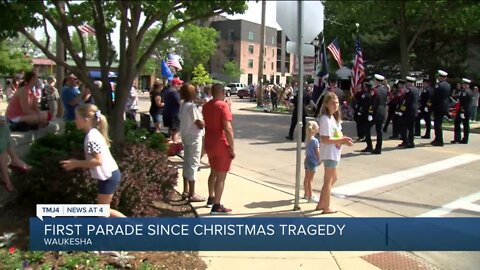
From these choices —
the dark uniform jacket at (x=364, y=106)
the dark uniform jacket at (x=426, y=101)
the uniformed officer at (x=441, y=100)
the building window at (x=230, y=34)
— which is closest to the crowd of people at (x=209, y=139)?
the dark uniform jacket at (x=364, y=106)

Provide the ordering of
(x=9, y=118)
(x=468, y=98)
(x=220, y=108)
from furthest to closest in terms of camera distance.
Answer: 1. (x=468, y=98)
2. (x=9, y=118)
3. (x=220, y=108)

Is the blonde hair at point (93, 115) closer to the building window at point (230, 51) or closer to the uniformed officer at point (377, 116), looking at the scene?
the uniformed officer at point (377, 116)

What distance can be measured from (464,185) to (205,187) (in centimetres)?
456

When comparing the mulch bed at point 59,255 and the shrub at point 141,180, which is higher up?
the shrub at point 141,180

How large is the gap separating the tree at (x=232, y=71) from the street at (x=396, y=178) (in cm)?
7555

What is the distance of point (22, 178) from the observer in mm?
5262

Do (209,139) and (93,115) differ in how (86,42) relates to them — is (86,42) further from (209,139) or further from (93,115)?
(93,115)

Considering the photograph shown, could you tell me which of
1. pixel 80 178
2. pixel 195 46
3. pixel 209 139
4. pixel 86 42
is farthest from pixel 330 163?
pixel 195 46

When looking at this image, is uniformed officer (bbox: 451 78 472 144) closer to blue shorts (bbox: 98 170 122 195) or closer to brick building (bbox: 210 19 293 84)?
blue shorts (bbox: 98 170 122 195)

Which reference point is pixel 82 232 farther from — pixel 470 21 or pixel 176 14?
pixel 470 21

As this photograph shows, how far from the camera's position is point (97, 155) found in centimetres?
407

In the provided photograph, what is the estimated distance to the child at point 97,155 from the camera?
4055mm

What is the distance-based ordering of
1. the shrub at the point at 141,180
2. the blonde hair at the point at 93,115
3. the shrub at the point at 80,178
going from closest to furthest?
the blonde hair at the point at 93,115, the shrub at the point at 80,178, the shrub at the point at 141,180

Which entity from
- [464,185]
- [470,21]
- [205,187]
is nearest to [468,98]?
[464,185]
